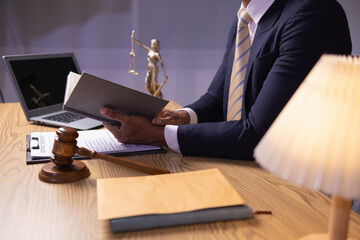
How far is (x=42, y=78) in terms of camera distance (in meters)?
1.80

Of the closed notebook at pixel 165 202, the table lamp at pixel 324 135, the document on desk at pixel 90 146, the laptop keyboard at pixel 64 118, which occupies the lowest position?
the laptop keyboard at pixel 64 118

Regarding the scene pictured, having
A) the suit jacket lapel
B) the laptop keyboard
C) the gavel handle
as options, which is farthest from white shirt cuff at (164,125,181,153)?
the laptop keyboard

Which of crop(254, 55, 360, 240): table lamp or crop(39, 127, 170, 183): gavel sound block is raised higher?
crop(254, 55, 360, 240): table lamp

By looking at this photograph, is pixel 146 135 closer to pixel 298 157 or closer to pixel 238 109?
pixel 238 109

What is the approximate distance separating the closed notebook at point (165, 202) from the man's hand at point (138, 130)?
36cm

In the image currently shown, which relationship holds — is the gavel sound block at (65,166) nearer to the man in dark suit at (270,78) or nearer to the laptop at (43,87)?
the man in dark suit at (270,78)

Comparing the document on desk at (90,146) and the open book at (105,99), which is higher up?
the open book at (105,99)

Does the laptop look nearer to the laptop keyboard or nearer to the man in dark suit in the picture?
the laptop keyboard

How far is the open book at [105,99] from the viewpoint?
1.09 m

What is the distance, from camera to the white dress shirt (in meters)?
1.20

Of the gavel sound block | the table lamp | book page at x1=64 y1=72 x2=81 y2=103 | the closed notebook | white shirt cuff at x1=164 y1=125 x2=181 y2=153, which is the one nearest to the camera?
the table lamp

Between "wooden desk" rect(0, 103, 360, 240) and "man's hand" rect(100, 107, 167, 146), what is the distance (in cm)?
8

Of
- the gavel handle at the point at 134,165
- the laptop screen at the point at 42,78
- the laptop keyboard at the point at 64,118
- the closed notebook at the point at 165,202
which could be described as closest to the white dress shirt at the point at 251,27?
the gavel handle at the point at 134,165

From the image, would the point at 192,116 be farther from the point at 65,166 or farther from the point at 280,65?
the point at 65,166
